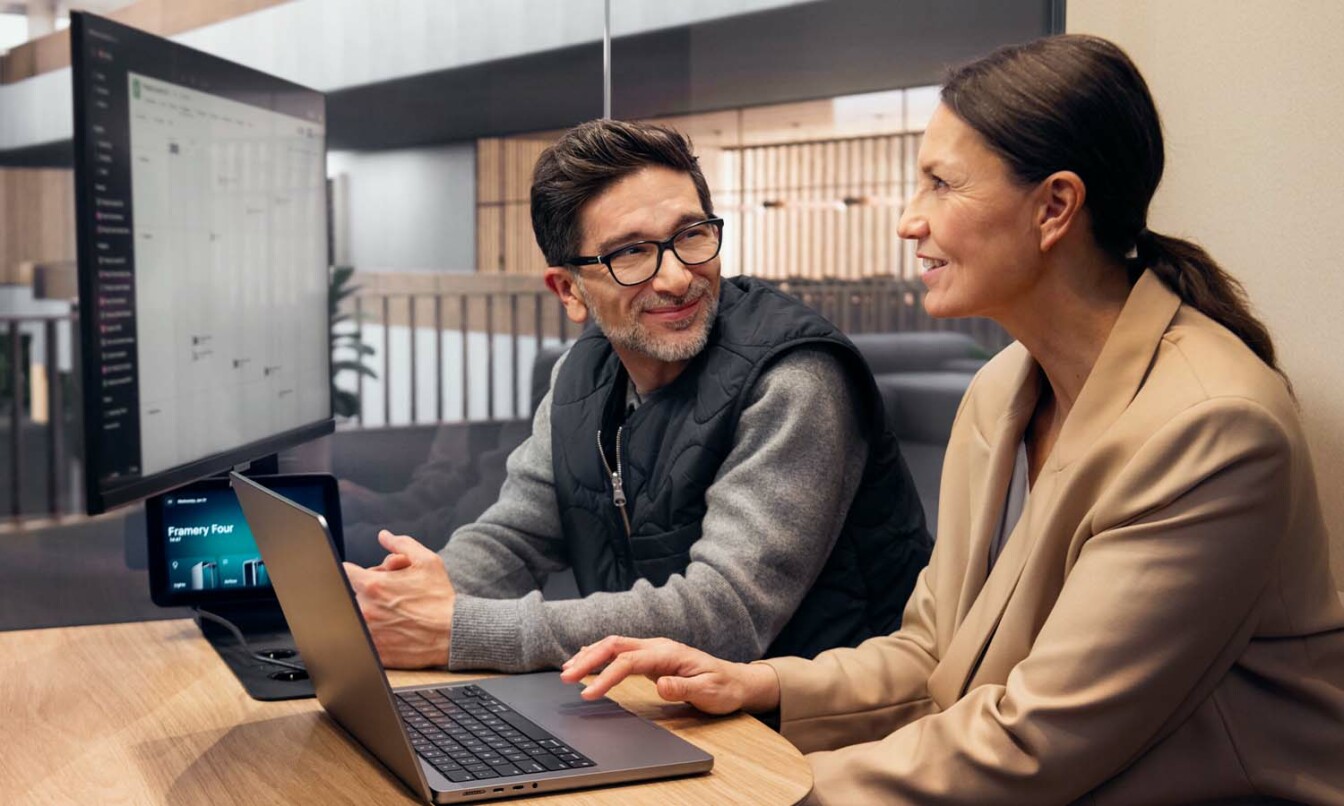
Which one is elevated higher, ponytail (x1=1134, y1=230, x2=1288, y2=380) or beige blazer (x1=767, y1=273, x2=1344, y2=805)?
ponytail (x1=1134, y1=230, x2=1288, y2=380)

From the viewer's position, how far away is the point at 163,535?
1.69 meters

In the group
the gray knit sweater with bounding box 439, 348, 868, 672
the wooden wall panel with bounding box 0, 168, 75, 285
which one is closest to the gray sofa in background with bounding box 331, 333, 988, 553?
the wooden wall panel with bounding box 0, 168, 75, 285

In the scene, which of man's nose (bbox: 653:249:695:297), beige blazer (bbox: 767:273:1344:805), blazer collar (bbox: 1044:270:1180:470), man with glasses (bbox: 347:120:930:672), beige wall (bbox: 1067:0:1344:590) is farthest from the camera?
man's nose (bbox: 653:249:695:297)

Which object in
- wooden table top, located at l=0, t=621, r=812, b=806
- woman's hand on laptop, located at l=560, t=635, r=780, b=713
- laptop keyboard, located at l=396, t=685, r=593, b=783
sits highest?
woman's hand on laptop, located at l=560, t=635, r=780, b=713

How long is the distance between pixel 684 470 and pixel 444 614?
16.3 inches

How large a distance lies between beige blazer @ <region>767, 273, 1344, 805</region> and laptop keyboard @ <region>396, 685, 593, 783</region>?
1.06 ft

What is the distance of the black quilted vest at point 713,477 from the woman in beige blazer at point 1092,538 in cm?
22

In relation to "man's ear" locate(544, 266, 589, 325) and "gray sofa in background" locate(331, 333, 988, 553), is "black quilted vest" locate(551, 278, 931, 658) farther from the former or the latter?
"gray sofa in background" locate(331, 333, 988, 553)

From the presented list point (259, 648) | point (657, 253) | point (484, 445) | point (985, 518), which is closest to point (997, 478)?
point (985, 518)

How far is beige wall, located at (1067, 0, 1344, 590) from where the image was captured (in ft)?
5.71

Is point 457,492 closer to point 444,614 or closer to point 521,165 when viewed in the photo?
point 521,165

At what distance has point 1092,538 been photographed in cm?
132

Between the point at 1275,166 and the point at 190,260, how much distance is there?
1.41 m

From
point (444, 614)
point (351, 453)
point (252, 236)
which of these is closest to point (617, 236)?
point (252, 236)
